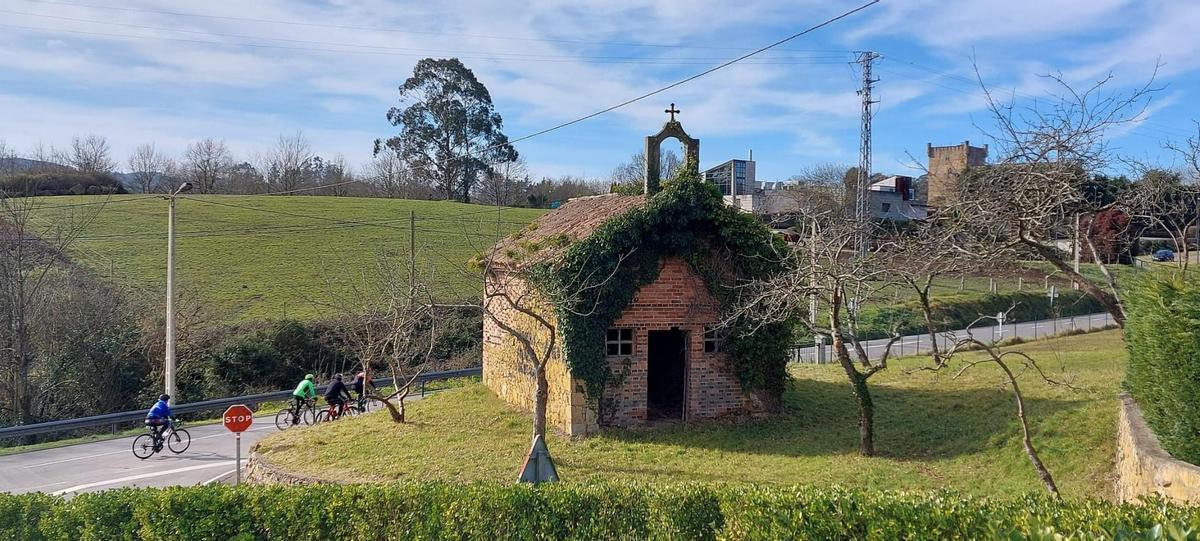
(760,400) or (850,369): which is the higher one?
(850,369)

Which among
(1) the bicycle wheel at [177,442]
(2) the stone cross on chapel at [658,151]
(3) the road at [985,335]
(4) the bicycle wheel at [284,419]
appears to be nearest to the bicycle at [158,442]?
(1) the bicycle wheel at [177,442]

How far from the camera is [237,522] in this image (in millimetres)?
8320

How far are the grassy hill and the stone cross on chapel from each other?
466 inches

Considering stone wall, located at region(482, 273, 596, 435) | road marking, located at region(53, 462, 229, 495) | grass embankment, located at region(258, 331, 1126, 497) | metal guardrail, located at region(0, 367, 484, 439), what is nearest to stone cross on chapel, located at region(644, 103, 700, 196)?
stone wall, located at region(482, 273, 596, 435)

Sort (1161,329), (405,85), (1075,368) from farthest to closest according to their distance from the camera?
(405,85), (1075,368), (1161,329)

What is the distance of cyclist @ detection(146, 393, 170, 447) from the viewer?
17.8 metres

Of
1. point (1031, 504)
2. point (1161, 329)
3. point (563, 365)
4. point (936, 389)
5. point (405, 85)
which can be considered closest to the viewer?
point (1031, 504)

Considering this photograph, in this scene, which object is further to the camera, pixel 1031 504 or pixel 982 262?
pixel 982 262

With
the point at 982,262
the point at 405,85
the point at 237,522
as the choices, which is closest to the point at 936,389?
the point at 982,262

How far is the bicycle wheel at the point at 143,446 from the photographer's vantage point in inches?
701

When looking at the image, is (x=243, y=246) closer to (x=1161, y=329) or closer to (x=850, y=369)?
(x=850, y=369)

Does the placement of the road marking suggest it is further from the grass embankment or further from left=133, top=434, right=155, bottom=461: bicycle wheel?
the grass embankment

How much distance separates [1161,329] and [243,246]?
43.1 meters

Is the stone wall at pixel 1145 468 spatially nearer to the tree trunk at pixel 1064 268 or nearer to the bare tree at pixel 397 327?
the tree trunk at pixel 1064 268
